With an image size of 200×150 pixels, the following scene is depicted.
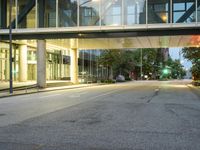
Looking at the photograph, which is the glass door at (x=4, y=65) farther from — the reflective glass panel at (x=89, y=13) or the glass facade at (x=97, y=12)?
the reflective glass panel at (x=89, y=13)

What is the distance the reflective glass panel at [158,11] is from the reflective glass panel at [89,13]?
512 cm

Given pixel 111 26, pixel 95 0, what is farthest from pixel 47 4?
pixel 111 26

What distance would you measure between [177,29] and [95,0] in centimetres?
876

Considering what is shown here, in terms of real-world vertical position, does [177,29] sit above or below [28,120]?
above

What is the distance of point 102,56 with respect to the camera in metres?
73.0

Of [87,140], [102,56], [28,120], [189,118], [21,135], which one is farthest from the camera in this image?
[102,56]

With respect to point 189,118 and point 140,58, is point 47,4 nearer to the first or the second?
point 189,118

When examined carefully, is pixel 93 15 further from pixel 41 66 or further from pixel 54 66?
pixel 54 66

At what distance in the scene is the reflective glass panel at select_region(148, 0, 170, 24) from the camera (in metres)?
37.3

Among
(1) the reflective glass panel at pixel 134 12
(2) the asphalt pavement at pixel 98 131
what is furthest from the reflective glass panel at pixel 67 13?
(2) the asphalt pavement at pixel 98 131

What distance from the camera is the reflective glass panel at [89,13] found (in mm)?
38719

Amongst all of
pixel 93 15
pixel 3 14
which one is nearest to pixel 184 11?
pixel 93 15

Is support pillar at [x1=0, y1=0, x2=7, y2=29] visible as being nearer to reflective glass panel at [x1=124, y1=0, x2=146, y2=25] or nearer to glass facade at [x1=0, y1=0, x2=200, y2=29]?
glass facade at [x1=0, y1=0, x2=200, y2=29]

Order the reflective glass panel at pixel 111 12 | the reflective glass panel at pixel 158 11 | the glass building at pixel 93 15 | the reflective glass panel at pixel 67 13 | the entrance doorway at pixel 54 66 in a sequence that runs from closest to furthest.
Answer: the glass building at pixel 93 15
the reflective glass panel at pixel 158 11
the reflective glass panel at pixel 111 12
the reflective glass panel at pixel 67 13
the entrance doorway at pixel 54 66
